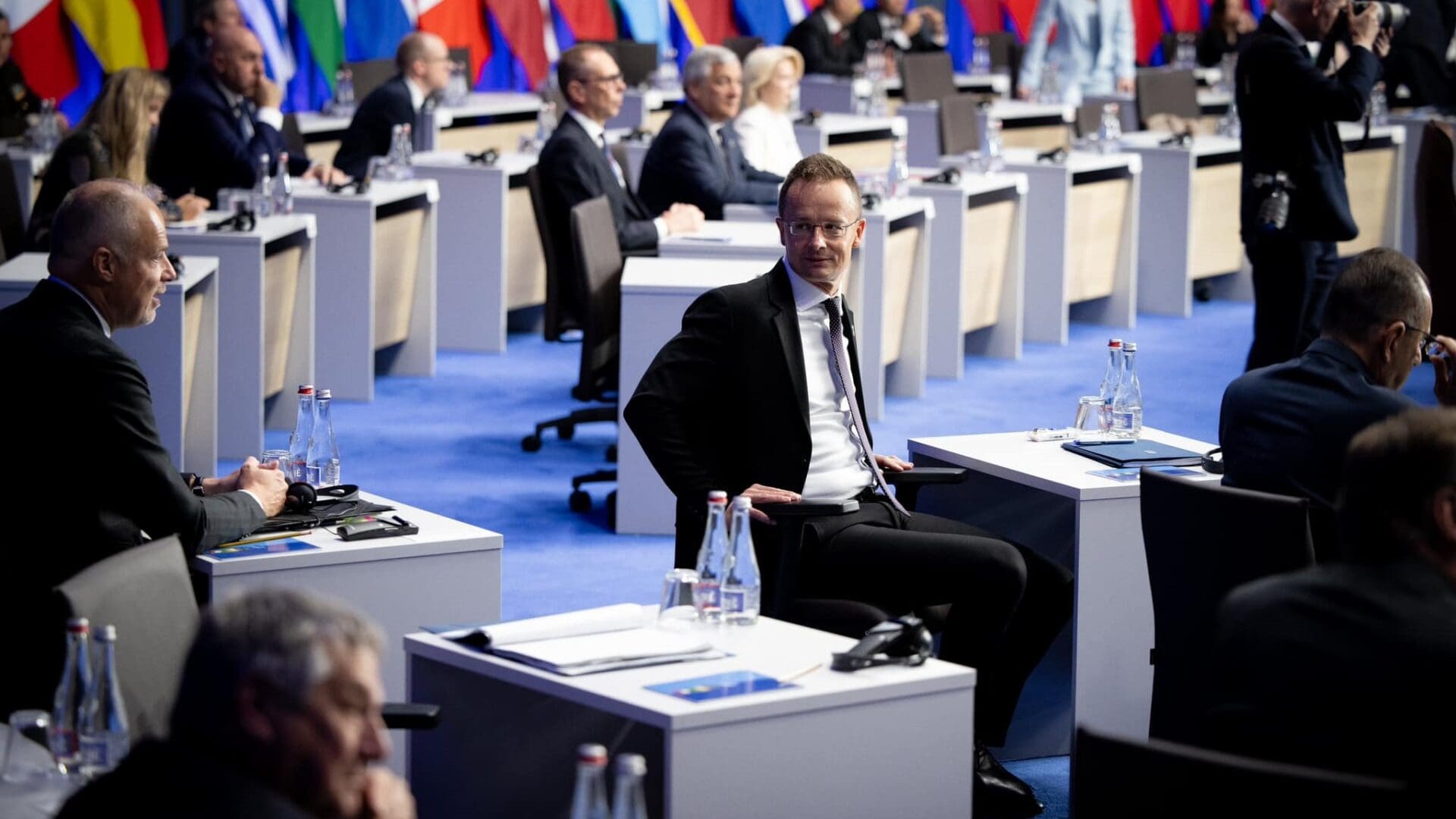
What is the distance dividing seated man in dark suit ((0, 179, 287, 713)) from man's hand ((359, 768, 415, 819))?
1.42m

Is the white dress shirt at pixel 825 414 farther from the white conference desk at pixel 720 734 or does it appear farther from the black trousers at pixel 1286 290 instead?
the black trousers at pixel 1286 290

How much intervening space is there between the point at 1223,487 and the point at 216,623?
1885 mm

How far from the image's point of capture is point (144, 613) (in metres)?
2.92

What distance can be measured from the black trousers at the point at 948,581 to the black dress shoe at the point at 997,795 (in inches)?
3.6

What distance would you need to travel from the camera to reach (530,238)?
9336 millimetres

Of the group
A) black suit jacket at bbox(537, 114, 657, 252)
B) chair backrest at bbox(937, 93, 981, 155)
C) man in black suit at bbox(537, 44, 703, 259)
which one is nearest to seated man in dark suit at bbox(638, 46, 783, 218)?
man in black suit at bbox(537, 44, 703, 259)

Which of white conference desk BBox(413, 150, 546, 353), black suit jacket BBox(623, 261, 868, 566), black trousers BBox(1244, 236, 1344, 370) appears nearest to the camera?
black suit jacket BBox(623, 261, 868, 566)

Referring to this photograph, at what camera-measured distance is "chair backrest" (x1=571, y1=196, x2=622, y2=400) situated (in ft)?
20.5

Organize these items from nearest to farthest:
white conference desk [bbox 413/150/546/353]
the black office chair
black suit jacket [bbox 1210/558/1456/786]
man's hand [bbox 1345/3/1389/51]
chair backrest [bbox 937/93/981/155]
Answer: black suit jacket [bbox 1210/558/1456/786]
the black office chair
man's hand [bbox 1345/3/1389/51]
white conference desk [bbox 413/150/546/353]
chair backrest [bbox 937/93/981/155]

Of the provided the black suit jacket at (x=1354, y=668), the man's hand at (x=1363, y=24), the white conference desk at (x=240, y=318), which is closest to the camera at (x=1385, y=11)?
the man's hand at (x=1363, y=24)

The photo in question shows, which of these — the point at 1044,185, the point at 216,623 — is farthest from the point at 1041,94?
the point at 216,623

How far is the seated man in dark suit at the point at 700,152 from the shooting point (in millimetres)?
7645

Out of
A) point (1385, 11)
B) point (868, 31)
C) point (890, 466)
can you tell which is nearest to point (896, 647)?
point (890, 466)

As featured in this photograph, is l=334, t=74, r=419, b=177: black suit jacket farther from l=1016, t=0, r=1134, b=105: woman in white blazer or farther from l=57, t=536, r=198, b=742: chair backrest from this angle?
l=57, t=536, r=198, b=742: chair backrest
